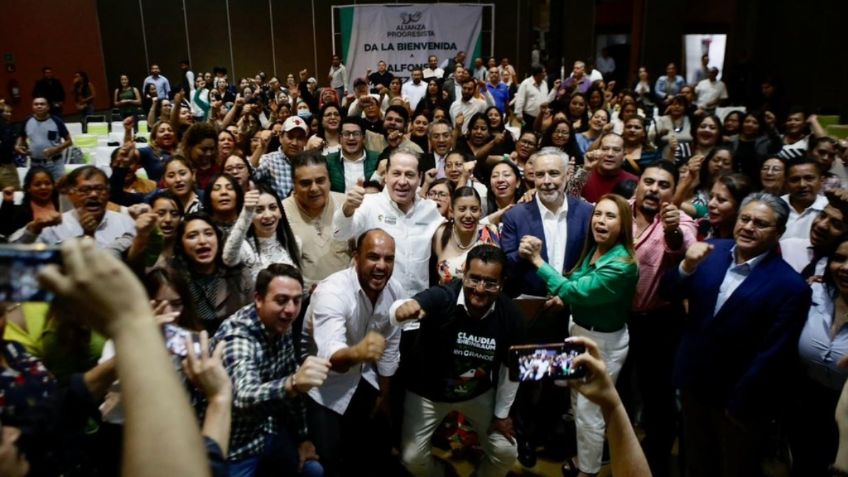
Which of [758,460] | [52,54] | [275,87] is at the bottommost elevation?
[758,460]

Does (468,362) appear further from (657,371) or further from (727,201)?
(727,201)

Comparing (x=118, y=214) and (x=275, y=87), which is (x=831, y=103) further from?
(x=118, y=214)

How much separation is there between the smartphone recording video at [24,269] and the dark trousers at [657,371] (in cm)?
294

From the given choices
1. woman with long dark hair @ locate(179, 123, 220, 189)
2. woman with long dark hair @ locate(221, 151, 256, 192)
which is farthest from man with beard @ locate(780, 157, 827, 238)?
woman with long dark hair @ locate(179, 123, 220, 189)

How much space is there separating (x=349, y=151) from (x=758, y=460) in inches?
133

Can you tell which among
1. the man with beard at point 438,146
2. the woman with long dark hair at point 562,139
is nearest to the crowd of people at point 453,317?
the man with beard at point 438,146

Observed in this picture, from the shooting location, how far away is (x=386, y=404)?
10.3 ft

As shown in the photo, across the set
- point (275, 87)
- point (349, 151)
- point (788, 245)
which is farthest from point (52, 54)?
point (788, 245)

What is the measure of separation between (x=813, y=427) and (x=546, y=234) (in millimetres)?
1598

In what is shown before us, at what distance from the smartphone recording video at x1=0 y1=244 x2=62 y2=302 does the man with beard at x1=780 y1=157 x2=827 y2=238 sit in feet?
13.3

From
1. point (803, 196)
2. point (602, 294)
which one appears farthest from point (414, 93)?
point (602, 294)

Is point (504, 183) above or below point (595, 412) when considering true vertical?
above

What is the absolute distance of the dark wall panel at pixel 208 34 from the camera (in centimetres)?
1688

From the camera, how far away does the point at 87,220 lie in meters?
3.31
